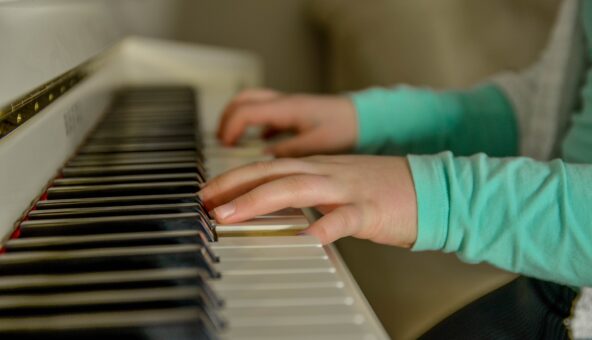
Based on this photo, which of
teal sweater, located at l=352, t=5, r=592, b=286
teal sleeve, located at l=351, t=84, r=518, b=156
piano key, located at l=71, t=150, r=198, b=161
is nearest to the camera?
teal sweater, located at l=352, t=5, r=592, b=286

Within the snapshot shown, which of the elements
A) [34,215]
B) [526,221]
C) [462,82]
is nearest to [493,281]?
[526,221]

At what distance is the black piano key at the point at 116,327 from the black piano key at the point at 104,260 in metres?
0.06

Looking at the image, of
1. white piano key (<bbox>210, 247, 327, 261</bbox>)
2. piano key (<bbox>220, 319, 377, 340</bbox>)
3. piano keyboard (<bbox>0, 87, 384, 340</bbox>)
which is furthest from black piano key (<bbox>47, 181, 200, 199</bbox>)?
piano key (<bbox>220, 319, 377, 340</bbox>)

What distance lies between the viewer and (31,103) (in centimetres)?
52

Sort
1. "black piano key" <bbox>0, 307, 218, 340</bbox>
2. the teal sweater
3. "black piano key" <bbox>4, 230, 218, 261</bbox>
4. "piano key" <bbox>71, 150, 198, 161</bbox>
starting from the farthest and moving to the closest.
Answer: "piano key" <bbox>71, 150, 198, 161</bbox> → the teal sweater → "black piano key" <bbox>4, 230, 218, 261</bbox> → "black piano key" <bbox>0, 307, 218, 340</bbox>

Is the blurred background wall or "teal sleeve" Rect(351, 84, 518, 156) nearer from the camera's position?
the blurred background wall

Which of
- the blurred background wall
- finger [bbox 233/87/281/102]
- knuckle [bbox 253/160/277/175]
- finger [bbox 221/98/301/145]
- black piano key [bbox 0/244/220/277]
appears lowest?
the blurred background wall

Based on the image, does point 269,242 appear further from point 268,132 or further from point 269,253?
point 268,132

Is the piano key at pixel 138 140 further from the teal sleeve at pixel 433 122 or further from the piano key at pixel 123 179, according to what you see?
the teal sleeve at pixel 433 122

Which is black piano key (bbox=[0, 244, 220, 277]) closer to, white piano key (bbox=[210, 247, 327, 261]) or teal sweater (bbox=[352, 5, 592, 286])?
white piano key (bbox=[210, 247, 327, 261])

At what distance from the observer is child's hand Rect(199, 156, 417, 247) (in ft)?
1.66

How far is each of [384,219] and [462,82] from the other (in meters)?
0.91

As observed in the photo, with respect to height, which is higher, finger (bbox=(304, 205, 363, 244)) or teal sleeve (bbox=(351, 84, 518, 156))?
finger (bbox=(304, 205, 363, 244))

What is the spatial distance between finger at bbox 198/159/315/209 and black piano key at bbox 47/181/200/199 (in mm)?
30
